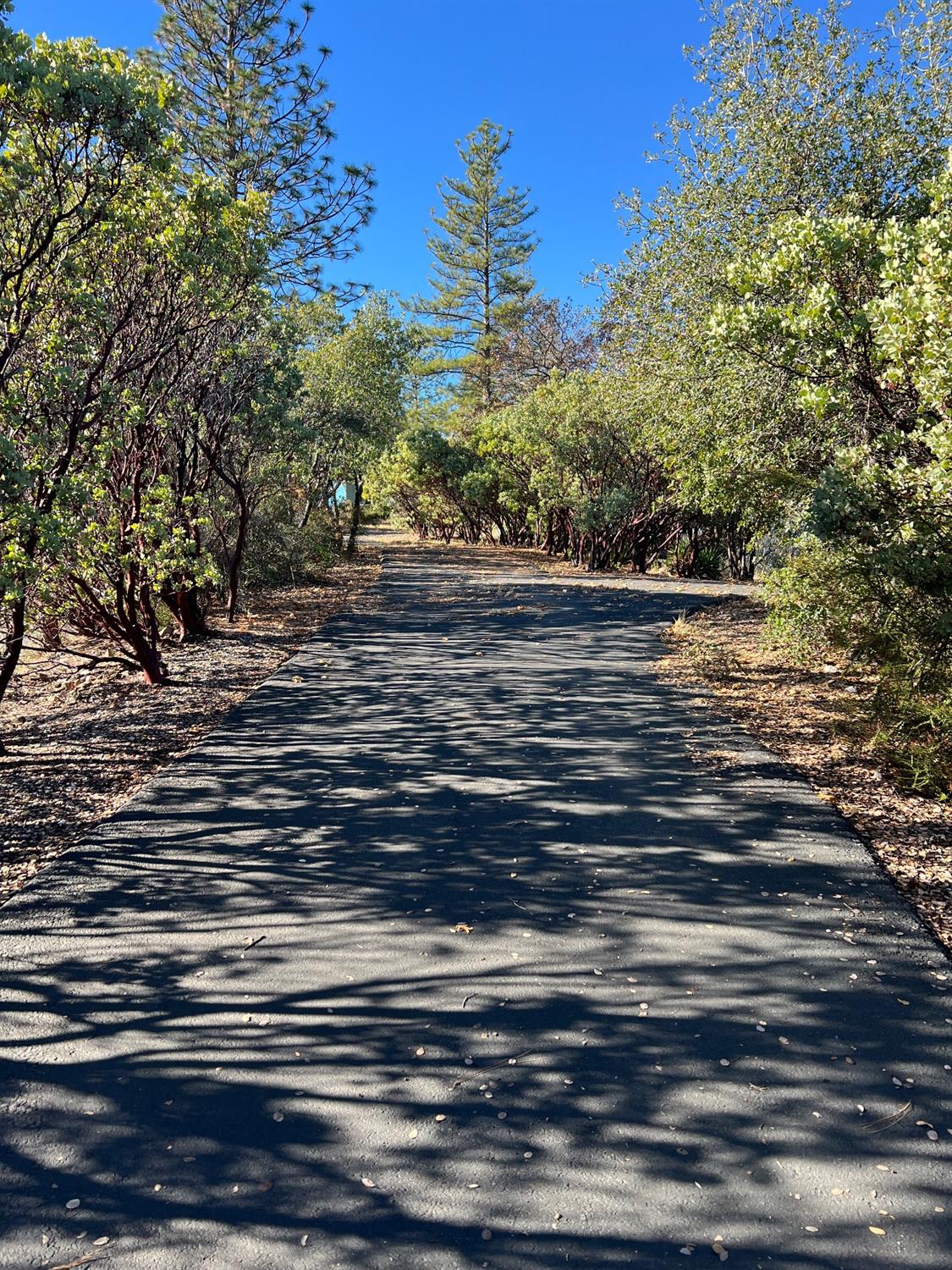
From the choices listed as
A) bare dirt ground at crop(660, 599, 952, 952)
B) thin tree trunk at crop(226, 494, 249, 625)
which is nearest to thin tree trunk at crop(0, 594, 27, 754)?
bare dirt ground at crop(660, 599, 952, 952)

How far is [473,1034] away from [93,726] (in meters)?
5.11

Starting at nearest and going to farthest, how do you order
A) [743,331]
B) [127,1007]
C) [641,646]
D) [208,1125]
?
[208,1125] < [127,1007] < [743,331] < [641,646]

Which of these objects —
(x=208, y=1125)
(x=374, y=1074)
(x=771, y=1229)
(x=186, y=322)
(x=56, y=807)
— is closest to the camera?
(x=771, y=1229)

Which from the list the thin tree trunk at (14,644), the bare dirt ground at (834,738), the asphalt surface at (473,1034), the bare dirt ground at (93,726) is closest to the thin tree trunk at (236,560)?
the bare dirt ground at (93,726)

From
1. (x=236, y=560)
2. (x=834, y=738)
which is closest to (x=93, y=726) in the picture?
(x=236, y=560)

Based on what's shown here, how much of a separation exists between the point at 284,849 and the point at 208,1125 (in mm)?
1927

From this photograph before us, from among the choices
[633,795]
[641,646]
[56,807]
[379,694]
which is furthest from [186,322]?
[641,646]

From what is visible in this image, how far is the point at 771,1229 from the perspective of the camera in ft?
6.73

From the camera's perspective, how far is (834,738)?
240 inches

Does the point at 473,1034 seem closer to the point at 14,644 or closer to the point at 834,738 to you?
the point at 834,738

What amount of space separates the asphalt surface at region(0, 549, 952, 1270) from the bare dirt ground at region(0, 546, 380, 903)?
41 cm

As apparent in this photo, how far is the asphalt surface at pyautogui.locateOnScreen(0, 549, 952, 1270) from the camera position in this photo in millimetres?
2096

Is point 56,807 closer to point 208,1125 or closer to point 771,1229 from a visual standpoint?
point 208,1125

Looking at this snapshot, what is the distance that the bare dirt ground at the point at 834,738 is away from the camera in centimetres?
405
